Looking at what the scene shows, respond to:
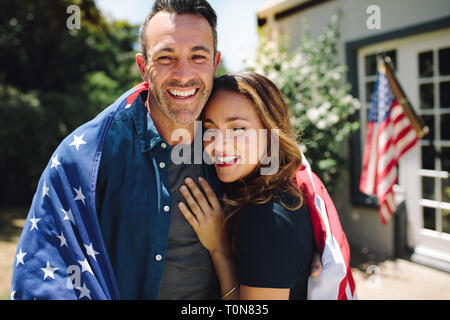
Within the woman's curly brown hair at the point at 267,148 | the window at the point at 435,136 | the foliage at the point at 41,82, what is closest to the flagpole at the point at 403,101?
the window at the point at 435,136

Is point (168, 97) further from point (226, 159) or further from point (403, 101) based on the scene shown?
point (403, 101)

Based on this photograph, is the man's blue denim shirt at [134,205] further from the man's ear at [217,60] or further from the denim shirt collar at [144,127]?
the man's ear at [217,60]

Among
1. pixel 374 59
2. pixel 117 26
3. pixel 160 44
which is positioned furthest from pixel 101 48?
pixel 160 44

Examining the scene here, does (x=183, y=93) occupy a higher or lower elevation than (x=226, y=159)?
higher

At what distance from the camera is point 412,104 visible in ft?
15.3

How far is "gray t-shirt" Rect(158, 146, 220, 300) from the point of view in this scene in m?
1.69

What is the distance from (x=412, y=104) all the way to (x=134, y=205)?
4341mm

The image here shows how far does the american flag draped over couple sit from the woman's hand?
1.40ft

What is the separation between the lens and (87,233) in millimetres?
1399

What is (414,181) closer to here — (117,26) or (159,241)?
(159,241)

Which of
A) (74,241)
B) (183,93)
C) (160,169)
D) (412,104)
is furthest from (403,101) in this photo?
(74,241)

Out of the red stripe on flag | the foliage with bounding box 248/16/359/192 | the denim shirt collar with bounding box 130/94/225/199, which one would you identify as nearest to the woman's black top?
the denim shirt collar with bounding box 130/94/225/199

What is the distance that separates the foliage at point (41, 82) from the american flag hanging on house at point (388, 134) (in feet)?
19.9

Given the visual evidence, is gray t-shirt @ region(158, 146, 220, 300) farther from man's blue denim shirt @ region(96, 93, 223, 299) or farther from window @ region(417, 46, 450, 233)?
window @ region(417, 46, 450, 233)
